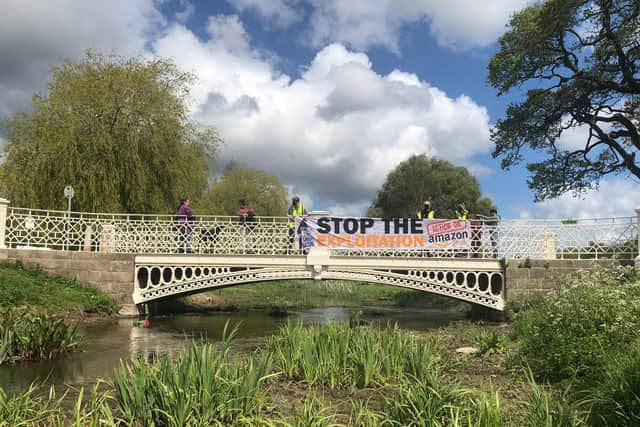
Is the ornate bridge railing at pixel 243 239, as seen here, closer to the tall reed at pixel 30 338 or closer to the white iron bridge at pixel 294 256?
the white iron bridge at pixel 294 256

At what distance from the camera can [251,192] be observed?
127 feet

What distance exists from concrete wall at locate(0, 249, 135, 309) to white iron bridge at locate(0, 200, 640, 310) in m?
0.25

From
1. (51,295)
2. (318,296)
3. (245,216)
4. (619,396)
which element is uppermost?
(245,216)

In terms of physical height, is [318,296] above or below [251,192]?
below

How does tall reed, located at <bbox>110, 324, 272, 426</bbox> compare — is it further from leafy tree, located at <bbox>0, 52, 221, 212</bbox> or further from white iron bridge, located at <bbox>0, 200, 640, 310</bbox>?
leafy tree, located at <bbox>0, 52, 221, 212</bbox>

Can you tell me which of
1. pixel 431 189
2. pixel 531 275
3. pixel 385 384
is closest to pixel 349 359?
pixel 385 384

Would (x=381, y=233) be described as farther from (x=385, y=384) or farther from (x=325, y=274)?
(x=385, y=384)

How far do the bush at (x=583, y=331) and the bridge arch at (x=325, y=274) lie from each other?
7.66m

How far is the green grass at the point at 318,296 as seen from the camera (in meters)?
21.8

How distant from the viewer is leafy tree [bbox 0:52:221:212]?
18516 millimetres

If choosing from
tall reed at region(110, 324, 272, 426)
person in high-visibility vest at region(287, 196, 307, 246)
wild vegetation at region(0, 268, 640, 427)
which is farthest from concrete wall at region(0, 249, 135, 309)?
tall reed at region(110, 324, 272, 426)

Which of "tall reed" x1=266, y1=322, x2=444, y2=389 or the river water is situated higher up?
"tall reed" x1=266, y1=322, x2=444, y2=389

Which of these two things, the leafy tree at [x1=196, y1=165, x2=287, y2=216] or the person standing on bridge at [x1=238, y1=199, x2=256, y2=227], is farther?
the leafy tree at [x1=196, y1=165, x2=287, y2=216]

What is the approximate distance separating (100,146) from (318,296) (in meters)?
11.9
